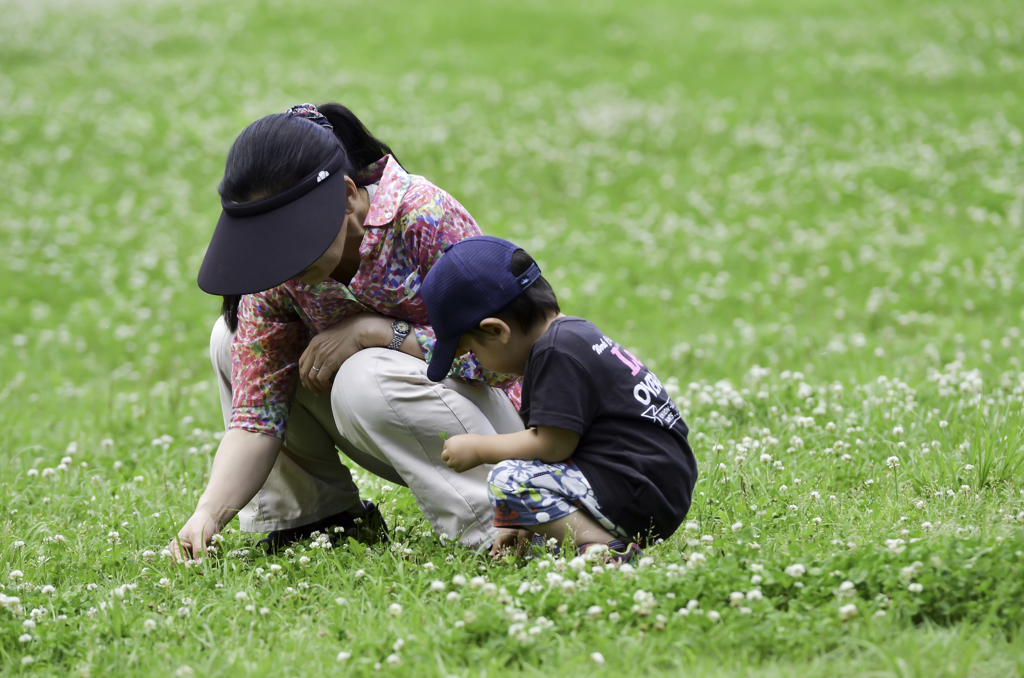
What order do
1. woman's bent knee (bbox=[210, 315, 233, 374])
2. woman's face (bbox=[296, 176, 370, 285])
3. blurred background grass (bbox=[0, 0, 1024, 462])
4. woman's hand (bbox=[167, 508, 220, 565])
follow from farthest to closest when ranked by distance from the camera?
blurred background grass (bbox=[0, 0, 1024, 462]) < woman's bent knee (bbox=[210, 315, 233, 374]) < woman's hand (bbox=[167, 508, 220, 565]) < woman's face (bbox=[296, 176, 370, 285])

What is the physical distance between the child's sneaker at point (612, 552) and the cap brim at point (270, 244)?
1281 mm

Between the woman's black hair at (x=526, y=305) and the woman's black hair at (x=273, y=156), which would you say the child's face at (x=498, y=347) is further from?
the woman's black hair at (x=273, y=156)

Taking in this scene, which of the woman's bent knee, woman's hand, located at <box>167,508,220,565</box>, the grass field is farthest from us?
the woman's bent knee

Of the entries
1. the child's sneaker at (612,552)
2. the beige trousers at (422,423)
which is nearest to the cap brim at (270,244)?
the beige trousers at (422,423)

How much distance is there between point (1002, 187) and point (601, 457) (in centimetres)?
854

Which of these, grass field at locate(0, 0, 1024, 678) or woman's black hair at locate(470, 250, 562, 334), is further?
woman's black hair at locate(470, 250, 562, 334)

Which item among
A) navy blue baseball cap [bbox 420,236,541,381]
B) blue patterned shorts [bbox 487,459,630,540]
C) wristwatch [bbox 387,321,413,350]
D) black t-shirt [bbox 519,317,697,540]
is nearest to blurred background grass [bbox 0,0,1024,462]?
wristwatch [bbox 387,321,413,350]

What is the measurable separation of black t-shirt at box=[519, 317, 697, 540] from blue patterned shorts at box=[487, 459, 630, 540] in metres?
0.04

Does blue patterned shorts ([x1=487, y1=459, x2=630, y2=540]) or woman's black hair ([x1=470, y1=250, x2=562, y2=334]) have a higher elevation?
woman's black hair ([x1=470, y1=250, x2=562, y2=334])

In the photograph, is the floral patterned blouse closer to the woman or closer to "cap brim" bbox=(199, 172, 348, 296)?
the woman

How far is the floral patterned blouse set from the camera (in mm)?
3559

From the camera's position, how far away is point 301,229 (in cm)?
317

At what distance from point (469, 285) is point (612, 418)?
65 centimetres

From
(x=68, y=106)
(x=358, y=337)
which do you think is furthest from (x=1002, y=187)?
(x=68, y=106)
